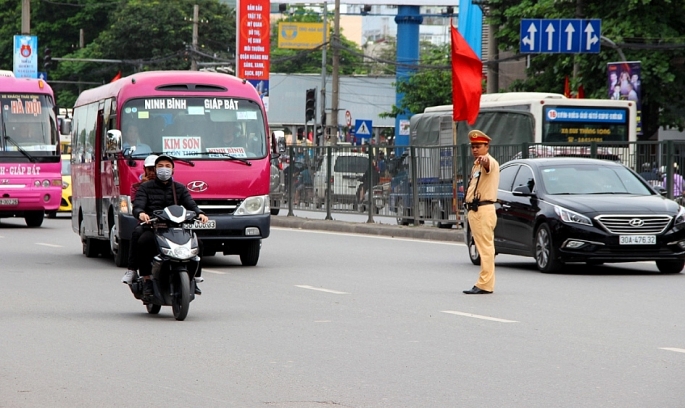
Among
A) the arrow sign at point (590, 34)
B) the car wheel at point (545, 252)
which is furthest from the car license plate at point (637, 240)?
the arrow sign at point (590, 34)

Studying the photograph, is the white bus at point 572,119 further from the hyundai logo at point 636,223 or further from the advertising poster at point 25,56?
the advertising poster at point 25,56

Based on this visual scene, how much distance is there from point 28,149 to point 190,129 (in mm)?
11990

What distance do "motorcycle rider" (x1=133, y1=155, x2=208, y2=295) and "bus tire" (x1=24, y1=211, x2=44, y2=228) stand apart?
18.1 metres

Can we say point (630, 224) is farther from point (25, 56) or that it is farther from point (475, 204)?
point (25, 56)

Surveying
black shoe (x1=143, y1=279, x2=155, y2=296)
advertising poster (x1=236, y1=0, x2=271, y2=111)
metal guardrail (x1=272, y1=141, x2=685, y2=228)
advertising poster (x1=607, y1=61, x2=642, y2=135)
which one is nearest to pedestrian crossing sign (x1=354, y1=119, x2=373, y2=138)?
advertising poster (x1=236, y1=0, x2=271, y2=111)

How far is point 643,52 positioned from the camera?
40625 millimetres

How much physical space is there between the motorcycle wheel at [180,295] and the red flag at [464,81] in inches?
622

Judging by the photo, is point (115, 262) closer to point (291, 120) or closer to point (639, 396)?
point (639, 396)

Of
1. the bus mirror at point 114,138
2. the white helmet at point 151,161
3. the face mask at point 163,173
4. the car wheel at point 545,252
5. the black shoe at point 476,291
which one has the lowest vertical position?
the black shoe at point 476,291

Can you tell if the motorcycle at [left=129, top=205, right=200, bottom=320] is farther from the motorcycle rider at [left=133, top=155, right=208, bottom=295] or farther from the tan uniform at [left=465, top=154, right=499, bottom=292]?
the tan uniform at [left=465, top=154, right=499, bottom=292]

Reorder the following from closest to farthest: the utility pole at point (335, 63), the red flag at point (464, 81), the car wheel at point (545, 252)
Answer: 1. the car wheel at point (545, 252)
2. the red flag at point (464, 81)
3. the utility pole at point (335, 63)

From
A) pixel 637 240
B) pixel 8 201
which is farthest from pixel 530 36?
pixel 637 240

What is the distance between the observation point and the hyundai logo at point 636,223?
16891 millimetres

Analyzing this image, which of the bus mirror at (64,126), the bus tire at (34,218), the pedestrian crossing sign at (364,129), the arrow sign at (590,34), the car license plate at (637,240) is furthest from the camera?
the pedestrian crossing sign at (364,129)
